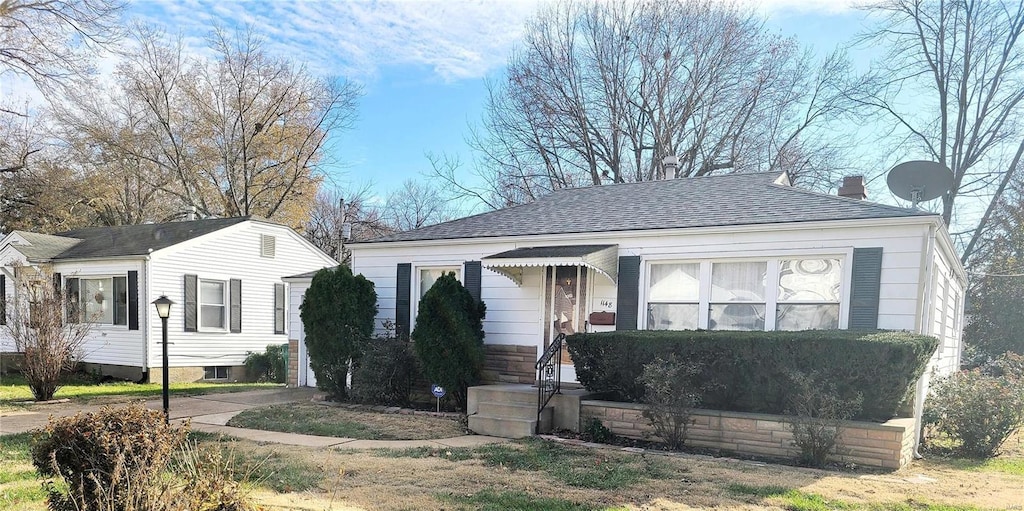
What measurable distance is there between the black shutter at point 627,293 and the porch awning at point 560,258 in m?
0.12

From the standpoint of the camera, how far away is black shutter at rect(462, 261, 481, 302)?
9.71 metres

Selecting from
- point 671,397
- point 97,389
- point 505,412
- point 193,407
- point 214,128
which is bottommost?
point 97,389

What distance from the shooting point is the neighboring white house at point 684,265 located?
6945 millimetres

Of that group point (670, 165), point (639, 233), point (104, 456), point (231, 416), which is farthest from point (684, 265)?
point (231, 416)

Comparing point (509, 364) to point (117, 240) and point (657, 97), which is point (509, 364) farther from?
point (657, 97)

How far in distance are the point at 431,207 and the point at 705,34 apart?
643 inches

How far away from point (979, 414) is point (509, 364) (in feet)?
20.4

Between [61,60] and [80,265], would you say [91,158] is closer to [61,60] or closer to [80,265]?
[80,265]

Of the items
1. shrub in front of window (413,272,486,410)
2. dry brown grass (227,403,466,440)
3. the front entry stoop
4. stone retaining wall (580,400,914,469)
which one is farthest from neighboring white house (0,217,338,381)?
stone retaining wall (580,400,914,469)

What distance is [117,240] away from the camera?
49.3ft

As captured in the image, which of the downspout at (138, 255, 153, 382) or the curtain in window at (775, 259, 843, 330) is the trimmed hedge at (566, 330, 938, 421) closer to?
the curtain in window at (775, 259, 843, 330)

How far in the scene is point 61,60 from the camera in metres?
11.9

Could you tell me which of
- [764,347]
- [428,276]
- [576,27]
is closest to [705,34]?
[576,27]

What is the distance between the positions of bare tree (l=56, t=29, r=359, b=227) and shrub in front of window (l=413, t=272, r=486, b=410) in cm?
1644
